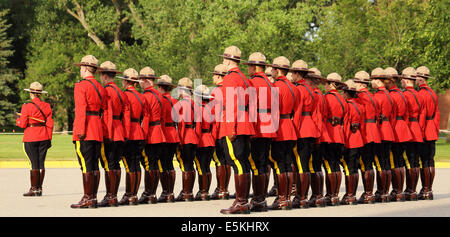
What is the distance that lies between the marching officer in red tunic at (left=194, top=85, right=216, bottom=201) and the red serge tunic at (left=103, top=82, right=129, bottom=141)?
2041 millimetres

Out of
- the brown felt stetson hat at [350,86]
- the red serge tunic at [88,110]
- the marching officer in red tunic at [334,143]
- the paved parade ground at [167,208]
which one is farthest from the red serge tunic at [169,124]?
the brown felt stetson hat at [350,86]

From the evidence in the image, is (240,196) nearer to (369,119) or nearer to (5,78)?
(369,119)

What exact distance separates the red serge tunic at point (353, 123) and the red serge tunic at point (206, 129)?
274 centimetres

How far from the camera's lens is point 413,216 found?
12.4m

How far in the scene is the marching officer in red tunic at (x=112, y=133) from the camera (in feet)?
44.1

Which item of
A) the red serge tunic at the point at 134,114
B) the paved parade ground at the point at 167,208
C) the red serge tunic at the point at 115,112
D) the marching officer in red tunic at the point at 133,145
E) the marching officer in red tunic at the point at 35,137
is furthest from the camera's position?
the marching officer in red tunic at the point at 35,137

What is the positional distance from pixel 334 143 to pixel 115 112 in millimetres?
3966

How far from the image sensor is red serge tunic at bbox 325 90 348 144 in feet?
45.9

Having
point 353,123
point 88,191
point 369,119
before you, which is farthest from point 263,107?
point 88,191

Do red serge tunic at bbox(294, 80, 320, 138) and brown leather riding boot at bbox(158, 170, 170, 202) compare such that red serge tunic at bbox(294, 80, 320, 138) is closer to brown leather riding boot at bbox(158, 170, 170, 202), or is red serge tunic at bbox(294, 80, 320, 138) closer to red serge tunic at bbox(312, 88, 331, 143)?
red serge tunic at bbox(312, 88, 331, 143)

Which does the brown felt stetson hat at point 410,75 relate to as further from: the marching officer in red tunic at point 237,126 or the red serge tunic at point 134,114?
the red serge tunic at point 134,114

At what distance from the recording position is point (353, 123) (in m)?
14.3

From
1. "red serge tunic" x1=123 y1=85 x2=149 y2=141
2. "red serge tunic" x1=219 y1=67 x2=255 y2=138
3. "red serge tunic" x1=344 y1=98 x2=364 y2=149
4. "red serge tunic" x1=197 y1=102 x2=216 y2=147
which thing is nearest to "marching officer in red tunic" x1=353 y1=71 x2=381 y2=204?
"red serge tunic" x1=344 y1=98 x2=364 y2=149
